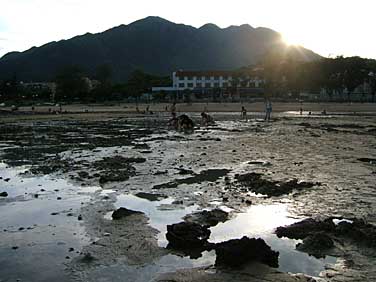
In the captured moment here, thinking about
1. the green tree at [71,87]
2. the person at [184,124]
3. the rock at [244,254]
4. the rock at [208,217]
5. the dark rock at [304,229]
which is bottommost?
the person at [184,124]

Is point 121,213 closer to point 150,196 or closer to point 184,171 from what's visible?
point 150,196

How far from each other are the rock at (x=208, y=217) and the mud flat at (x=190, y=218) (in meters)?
0.02

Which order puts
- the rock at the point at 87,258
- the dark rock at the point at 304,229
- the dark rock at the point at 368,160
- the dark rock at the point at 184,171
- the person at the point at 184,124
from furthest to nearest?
the person at the point at 184,124, the dark rock at the point at 368,160, the dark rock at the point at 184,171, the dark rock at the point at 304,229, the rock at the point at 87,258

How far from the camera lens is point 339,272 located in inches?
298

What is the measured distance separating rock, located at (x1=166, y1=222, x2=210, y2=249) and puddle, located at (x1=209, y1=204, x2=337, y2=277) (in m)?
0.29

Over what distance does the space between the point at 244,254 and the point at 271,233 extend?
250 cm

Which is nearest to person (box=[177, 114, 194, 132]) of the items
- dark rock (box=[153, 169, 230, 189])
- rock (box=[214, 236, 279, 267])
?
dark rock (box=[153, 169, 230, 189])

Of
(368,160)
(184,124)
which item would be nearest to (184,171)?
(368,160)

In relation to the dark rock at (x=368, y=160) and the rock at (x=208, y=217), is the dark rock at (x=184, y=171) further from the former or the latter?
the dark rock at (x=368, y=160)

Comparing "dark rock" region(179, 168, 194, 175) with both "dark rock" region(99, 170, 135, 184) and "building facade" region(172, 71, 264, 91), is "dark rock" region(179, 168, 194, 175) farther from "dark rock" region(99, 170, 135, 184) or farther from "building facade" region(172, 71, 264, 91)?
"building facade" region(172, 71, 264, 91)

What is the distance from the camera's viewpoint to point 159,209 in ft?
40.0

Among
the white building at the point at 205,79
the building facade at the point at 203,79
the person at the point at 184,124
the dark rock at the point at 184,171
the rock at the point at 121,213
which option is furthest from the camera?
the building facade at the point at 203,79

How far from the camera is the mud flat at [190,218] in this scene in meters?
7.77

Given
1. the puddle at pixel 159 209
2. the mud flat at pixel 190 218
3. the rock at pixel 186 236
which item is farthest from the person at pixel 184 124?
the rock at pixel 186 236
